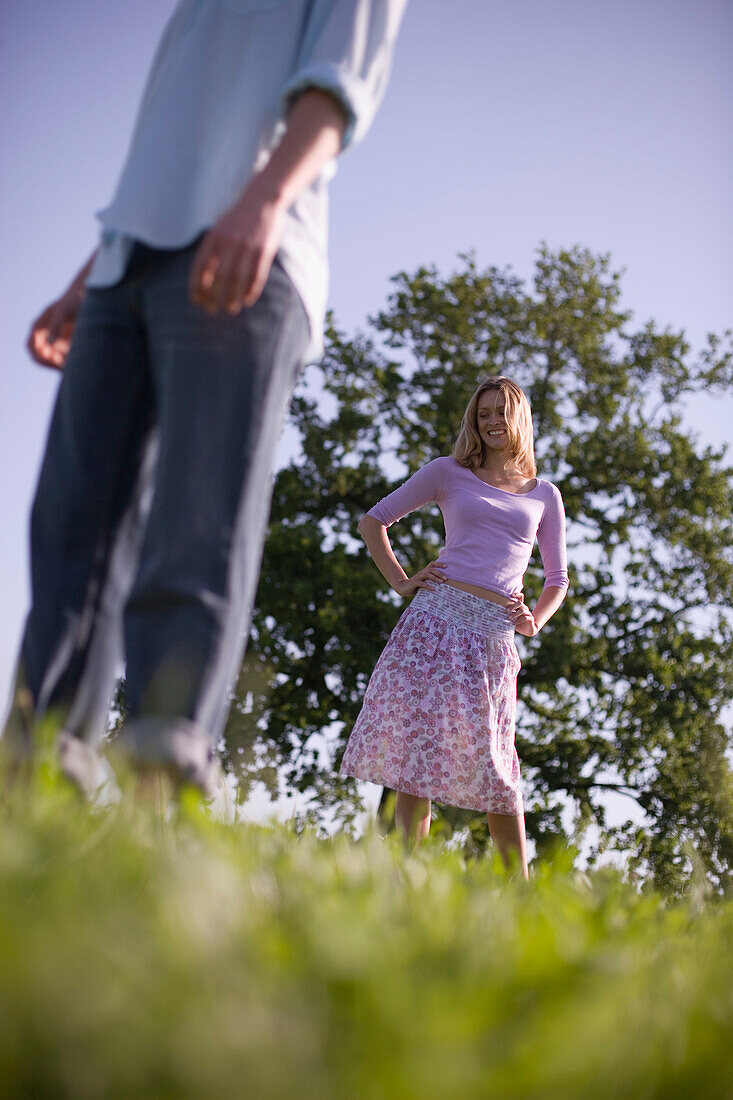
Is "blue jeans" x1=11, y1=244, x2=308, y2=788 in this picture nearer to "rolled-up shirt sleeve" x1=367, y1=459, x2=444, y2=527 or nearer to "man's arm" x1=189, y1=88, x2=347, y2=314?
"man's arm" x1=189, y1=88, x2=347, y2=314

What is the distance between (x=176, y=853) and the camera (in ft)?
3.01

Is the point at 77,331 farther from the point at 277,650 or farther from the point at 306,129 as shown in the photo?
the point at 277,650

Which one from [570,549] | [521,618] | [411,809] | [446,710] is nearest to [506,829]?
[411,809]

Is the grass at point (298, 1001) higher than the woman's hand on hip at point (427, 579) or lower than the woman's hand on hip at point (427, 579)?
lower

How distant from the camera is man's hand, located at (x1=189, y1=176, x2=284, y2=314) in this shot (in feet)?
5.61

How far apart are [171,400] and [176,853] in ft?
3.41

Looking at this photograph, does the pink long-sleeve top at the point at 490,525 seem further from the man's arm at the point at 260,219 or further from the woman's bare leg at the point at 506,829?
the man's arm at the point at 260,219

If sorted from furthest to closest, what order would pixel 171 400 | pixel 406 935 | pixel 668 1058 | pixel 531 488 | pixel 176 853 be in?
pixel 531 488 → pixel 171 400 → pixel 176 853 → pixel 406 935 → pixel 668 1058

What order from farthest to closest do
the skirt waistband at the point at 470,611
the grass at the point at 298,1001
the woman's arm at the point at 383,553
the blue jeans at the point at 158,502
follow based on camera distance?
the woman's arm at the point at 383,553, the skirt waistband at the point at 470,611, the blue jeans at the point at 158,502, the grass at the point at 298,1001

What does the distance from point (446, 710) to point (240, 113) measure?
2.69 m

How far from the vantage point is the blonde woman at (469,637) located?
3.88 metres

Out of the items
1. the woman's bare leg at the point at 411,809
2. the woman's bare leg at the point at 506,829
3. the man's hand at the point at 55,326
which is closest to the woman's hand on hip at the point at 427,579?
the woman's bare leg at the point at 411,809

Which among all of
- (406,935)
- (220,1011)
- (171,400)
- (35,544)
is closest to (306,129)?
(171,400)

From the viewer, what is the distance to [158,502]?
1711 millimetres
